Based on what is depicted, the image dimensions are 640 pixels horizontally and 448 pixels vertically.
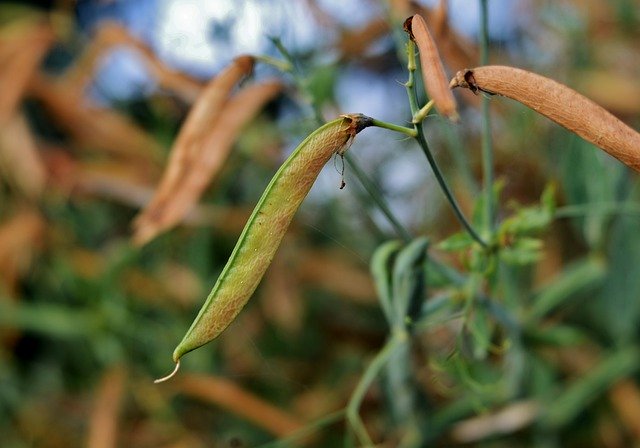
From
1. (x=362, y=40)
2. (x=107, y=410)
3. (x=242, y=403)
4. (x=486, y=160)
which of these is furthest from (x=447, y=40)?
(x=107, y=410)

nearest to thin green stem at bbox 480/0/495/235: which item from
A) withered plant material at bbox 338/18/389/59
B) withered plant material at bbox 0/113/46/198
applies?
withered plant material at bbox 338/18/389/59

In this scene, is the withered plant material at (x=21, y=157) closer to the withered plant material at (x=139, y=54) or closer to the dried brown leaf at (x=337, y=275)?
the withered plant material at (x=139, y=54)

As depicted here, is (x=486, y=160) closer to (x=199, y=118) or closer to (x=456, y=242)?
(x=456, y=242)

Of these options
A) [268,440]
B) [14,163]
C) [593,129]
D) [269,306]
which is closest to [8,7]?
[14,163]

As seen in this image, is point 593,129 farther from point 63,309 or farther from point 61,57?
point 61,57

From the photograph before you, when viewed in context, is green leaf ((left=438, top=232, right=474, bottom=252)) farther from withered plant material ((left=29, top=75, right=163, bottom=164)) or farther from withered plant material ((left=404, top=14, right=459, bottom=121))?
withered plant material ((left=29, top=75, right=163, bottom=164))

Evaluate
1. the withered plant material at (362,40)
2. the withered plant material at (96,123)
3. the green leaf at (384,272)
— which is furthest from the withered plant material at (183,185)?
the withered plant material at (96,123)
